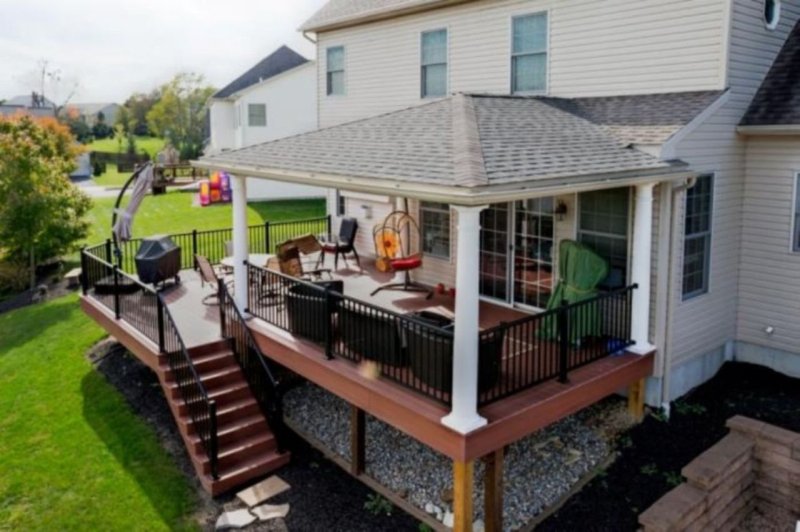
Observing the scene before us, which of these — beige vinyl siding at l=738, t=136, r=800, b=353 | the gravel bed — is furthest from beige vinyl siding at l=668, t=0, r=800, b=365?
the gravel bed

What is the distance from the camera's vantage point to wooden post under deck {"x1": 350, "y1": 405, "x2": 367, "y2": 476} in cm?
850

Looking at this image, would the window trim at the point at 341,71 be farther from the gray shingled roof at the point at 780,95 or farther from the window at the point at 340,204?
the gray shingled roof at the point at 780,95

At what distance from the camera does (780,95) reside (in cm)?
936

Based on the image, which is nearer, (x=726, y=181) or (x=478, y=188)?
(x=478, y=188)

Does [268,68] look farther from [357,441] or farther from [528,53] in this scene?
[357,441]

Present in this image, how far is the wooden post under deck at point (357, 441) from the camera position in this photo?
8500 millimetres

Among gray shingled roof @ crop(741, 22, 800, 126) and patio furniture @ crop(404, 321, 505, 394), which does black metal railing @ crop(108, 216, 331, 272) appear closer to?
patio furniture @ crop(404, 321, 505, 394)

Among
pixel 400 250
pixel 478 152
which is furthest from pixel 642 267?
pixel 400 250

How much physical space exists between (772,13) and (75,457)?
12.3 m

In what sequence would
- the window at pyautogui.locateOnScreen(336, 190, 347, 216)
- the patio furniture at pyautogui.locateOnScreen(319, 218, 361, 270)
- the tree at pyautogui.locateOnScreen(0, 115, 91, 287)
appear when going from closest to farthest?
the patio furniture at pyautogui.locateOnScreen(319, 218, 361, 270)
the window at pyautogui.locateOnScreen(336, 190, 347, 216)
the tree at pyautogui.locateOnScreen(0, 115, 91, 287)

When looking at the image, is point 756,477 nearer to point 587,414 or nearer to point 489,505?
point 587,414

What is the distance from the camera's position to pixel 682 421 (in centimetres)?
880

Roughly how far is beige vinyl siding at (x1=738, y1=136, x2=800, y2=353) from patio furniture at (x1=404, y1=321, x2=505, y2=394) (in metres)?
5.32

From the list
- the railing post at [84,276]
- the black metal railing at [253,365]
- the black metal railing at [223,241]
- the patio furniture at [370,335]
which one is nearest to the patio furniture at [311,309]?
the patio furniture at [370,335]
